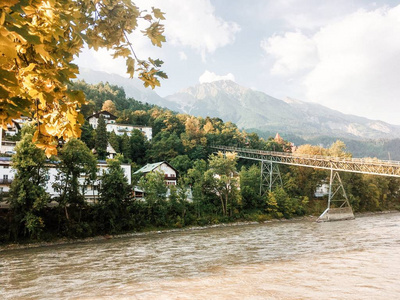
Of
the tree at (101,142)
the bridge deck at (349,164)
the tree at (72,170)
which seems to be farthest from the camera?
the tree at (101,142)

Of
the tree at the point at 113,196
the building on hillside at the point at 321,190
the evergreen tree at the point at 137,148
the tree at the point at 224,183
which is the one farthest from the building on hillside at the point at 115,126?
the building on hillside at the point at 321,190

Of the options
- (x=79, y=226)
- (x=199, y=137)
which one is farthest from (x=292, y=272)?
(x=199, y=137)

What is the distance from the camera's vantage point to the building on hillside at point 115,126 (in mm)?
62500

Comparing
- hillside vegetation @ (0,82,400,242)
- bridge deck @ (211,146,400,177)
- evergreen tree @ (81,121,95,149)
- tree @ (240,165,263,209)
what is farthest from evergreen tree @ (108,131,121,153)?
bridge deck @ (211,146,400,177)

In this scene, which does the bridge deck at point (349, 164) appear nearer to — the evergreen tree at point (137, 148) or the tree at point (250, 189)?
the tree at point (250, 189)

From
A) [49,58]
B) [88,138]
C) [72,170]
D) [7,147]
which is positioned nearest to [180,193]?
[72,170]

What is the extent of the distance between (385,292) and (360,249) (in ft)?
32.3

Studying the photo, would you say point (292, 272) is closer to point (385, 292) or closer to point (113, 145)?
point (385, 292)

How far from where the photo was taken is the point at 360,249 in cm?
1814

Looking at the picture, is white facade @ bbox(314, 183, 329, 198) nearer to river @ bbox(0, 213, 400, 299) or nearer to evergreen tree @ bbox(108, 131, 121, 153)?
river @ bbox(0, 213, 400, 299)

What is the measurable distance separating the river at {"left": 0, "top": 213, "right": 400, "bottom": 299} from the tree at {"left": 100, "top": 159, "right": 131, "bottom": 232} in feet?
20.7

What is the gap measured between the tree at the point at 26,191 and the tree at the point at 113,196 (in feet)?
19.3

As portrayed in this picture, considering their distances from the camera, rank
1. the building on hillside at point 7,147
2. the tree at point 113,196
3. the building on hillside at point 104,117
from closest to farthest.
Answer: the tree at point 113,196 → the building on hillside at point 7,147 → the building on hillside at point 104,117

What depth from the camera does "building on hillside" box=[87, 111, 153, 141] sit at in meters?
62.5
